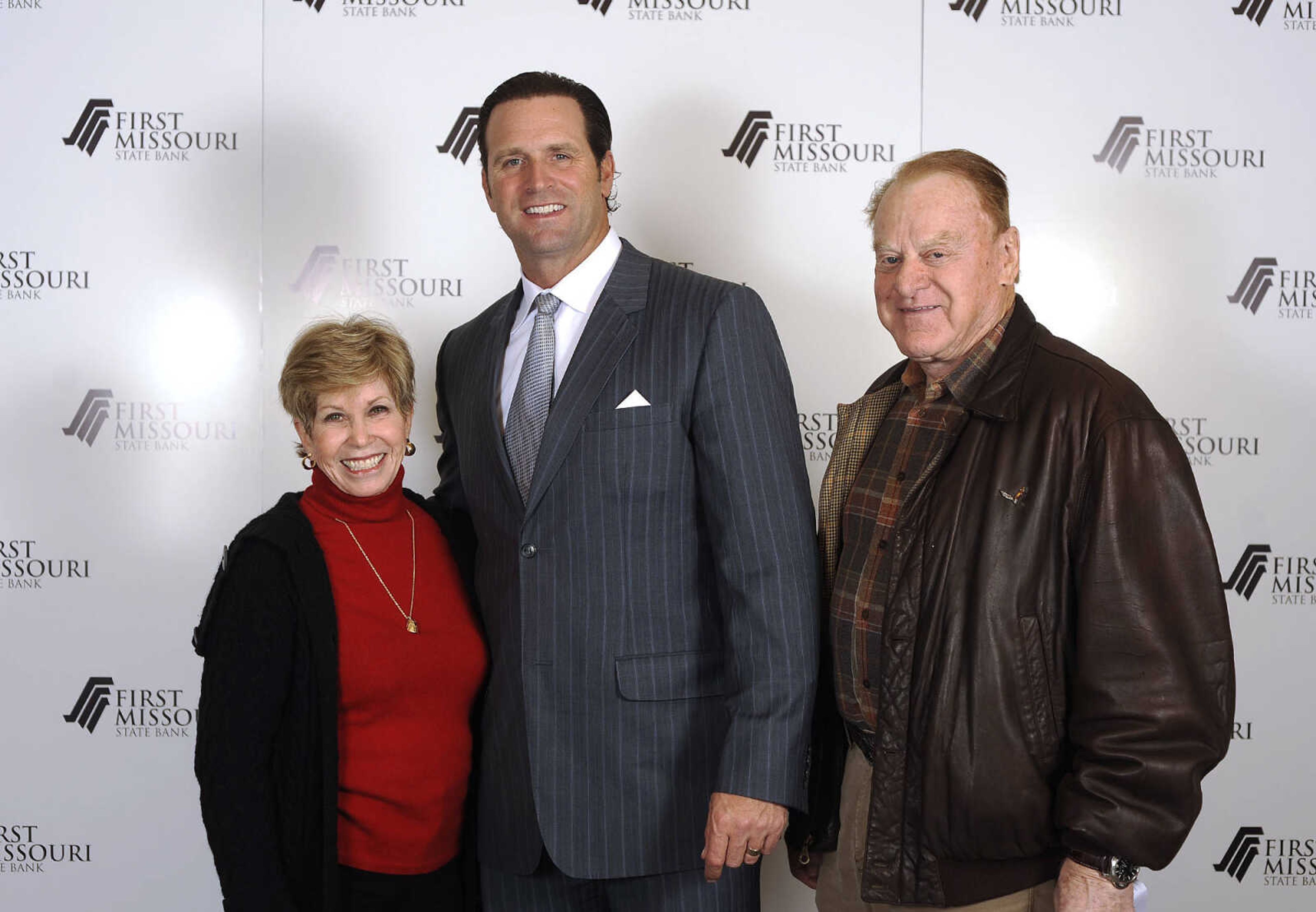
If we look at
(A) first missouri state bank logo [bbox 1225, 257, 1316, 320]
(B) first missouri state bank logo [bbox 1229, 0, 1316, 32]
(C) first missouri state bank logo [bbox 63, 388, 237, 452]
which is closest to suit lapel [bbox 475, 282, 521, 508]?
(C) first missouri state bank logo [bbox 63, 388, 237, 452]

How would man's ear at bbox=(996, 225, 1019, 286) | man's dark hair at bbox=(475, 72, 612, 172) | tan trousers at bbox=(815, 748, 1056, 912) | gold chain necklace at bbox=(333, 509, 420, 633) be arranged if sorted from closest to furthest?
tan trousers at bbox=(815, 748, 1056, 912) → man's ear at bbox=(996, 225, 1019, 286) → gold chain necklace at bbox=(333, 509, 420, 633) → man's dark hair at bbox=(475, 72, 612, 172)

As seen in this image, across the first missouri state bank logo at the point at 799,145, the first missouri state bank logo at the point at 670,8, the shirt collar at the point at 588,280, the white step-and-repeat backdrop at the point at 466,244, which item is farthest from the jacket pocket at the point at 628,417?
the first missouri state bank logo at the point at 670,8

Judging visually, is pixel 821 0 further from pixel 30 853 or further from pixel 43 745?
pixel 30 853

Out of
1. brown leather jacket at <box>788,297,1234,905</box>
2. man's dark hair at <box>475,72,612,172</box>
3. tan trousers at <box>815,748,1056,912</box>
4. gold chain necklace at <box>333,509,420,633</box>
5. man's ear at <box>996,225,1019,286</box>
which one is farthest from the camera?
man's dark hair at <box>475,72,612,172</box>

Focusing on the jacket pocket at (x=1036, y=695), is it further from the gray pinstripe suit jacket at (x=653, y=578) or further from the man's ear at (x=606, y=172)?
the man's ear at (x=606, y=172)

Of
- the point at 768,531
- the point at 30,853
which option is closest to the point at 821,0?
the point at 768,531

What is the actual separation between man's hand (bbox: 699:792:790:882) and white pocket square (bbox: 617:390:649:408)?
63 centimetres

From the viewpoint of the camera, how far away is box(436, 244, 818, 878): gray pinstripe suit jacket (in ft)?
5.35

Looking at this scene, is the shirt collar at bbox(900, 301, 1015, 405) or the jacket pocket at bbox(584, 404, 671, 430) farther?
the jacket pocket at bbox(584, 404, 671, 430)

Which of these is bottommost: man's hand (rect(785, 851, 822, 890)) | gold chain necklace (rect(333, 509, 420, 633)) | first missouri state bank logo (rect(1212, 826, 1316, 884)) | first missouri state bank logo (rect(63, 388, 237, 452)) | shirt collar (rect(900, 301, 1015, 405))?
first missouri state bank logo (rect(1212, 826, 1316, 884))

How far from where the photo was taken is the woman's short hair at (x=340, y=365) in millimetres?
1760

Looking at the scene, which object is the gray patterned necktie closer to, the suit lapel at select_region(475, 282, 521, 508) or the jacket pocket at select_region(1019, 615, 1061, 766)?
the suit lapel at select_region(475, 282, 521, 508)

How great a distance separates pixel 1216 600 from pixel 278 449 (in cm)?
235

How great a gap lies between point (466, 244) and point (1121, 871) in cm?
219
